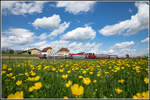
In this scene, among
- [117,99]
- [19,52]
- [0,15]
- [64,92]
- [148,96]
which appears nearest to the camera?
[148,96]

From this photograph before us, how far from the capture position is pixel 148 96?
104 cm

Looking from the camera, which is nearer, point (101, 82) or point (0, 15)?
point (0, 15)

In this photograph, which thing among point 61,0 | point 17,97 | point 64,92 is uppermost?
point 61,0

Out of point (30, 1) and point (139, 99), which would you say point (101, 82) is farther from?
point (30, 1)

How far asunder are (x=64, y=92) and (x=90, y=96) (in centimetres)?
39

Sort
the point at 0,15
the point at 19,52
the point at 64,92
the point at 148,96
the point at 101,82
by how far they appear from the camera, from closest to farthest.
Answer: the point at 148,96, the point at 64,92, the point at 0,15, the point at 101,82, the point at 19,52

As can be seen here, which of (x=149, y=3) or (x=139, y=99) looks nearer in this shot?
(x=139, y=99)

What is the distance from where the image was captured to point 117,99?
122 centimetres

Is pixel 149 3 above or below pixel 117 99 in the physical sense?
above

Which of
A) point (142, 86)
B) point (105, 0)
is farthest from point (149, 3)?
point (142, 86)

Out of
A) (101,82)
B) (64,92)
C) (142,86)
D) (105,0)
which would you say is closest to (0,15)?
(64,92)

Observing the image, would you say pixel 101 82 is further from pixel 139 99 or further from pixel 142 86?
pixel 139 99

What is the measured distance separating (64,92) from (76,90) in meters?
0.41

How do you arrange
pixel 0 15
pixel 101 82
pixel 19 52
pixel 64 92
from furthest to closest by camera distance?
pixel 19 52 → pixel 101 82 → pixel 0 15 → pixel 64 92
